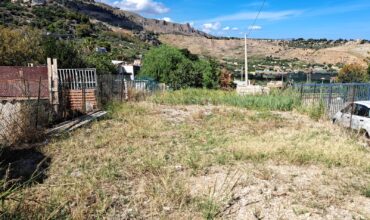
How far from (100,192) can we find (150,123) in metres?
7.40

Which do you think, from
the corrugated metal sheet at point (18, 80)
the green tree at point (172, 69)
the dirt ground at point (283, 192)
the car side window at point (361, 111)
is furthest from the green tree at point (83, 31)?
the dirt ground at point (283, 192)

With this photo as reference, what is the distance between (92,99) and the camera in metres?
17.0

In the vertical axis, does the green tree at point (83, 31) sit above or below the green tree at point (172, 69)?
above

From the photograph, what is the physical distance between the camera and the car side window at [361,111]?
42.6ft

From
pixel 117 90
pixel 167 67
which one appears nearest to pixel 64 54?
pixel 117 90

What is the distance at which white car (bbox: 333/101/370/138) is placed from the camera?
42.0ft

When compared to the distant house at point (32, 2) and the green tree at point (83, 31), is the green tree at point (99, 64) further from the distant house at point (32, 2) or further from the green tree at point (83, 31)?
the distant house at point (32, 2)

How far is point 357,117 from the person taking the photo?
13.2 metres

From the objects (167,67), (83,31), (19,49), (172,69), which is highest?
(83,31)

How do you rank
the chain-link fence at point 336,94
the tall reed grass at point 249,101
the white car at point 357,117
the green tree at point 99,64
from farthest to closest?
the green tree at point 99,64 → the tall reed grass at point 249,101 → the chain-link fence at point 336,94 → the white car at point 357,117

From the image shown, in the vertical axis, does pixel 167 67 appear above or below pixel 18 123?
above

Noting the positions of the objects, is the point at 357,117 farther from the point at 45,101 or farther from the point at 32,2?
the point at 32,2

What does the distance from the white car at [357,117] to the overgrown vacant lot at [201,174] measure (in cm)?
47

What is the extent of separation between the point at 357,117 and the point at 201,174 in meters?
7.54
